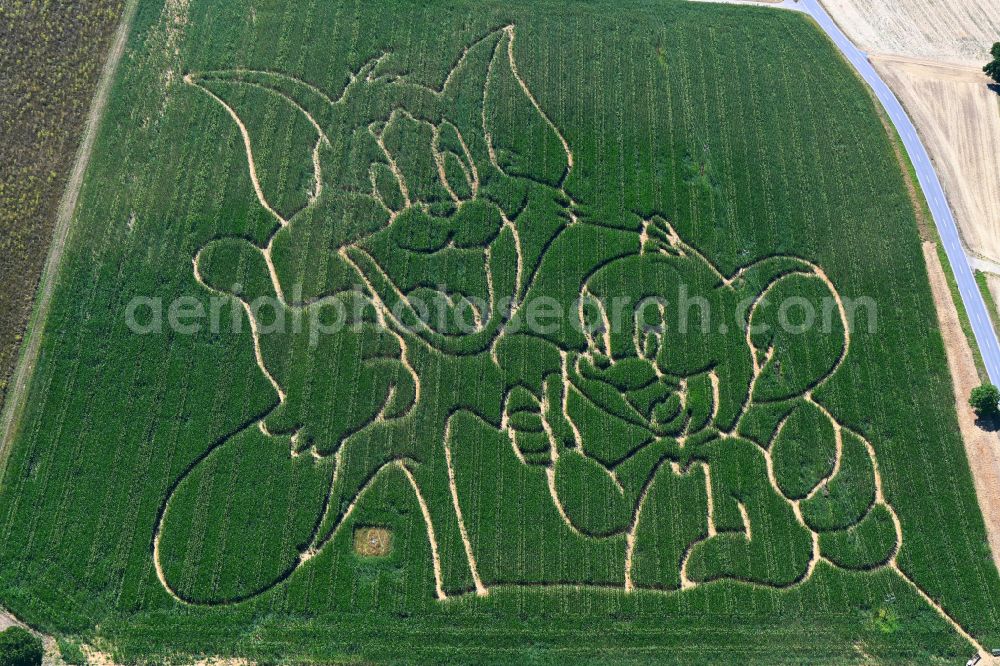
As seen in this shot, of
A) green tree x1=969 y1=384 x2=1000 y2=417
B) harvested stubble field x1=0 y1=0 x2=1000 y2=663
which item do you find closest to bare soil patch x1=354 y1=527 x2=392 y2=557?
harvested stubble field x1=0 y1=0 x2=1000 y2=663

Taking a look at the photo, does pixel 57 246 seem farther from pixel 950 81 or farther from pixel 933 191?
pixel 950 81

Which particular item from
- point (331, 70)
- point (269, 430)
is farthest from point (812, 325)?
point (331, 70)

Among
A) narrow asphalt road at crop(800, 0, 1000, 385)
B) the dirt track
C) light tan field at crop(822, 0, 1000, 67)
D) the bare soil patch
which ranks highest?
light tan field at crop(822, 0, 1000, 67)

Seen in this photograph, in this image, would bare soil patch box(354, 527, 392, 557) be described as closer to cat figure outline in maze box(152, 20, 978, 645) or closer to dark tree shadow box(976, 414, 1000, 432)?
cat figure outline in maze box(152, 20, 978, 645)

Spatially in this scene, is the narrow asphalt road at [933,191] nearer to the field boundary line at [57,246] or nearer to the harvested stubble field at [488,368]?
the harvested stubble field at [488,368]

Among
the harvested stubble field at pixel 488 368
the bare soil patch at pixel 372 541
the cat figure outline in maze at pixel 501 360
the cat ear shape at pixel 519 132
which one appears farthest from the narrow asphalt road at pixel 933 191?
the bare soil patch at pixel 372 541
